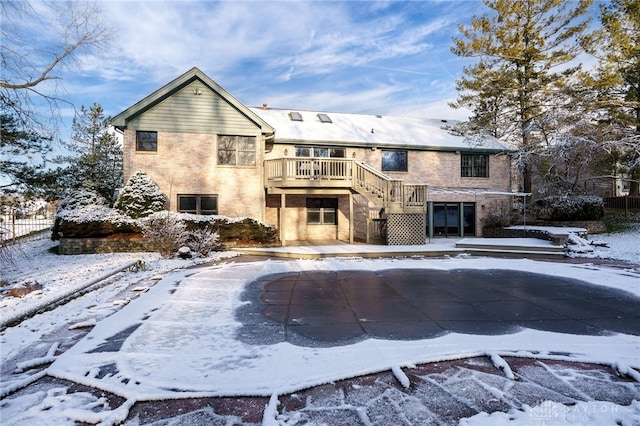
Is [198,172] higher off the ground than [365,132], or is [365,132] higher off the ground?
[365,132]

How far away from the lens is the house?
47.5 feet

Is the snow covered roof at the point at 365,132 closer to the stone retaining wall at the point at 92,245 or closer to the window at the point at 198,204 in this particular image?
the window at the point at 198,204

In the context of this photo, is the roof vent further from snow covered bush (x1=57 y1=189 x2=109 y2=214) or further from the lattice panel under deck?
snow covered bush (x1=57 y1=189 x2=109 y2=214)

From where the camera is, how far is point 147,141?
15.1 meters

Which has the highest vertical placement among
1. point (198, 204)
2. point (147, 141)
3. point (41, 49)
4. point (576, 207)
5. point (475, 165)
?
point (41, 49)

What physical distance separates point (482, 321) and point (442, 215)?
46.9 feet

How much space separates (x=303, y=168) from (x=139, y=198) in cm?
689

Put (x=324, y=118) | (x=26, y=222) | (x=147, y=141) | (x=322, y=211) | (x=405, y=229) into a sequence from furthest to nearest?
(x=324, y=118)
(x=26, y=222)
(x=322, y=211)
(x=147, y=141)
(x=405, y=229)

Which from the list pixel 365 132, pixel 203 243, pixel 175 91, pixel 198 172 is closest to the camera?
pixel 203 243

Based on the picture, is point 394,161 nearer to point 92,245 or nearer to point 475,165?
point 475,165

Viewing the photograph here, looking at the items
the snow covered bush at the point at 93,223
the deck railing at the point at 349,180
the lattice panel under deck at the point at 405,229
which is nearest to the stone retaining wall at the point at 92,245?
the snow covered bush at the point at 93,223

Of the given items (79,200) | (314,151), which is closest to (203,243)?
(314,151)

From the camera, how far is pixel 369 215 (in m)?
17.1

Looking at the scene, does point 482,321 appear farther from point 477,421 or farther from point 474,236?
point 474,236
